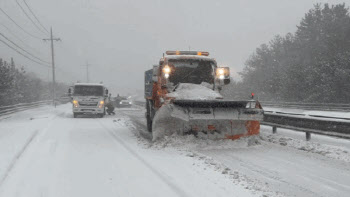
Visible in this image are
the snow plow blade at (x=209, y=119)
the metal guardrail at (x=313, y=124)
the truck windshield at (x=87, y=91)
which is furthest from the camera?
the truck windshield at (x=87, y=91)

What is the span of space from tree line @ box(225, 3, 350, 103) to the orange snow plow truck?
2970 centimetres

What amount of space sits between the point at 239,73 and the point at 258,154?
6753 centimetres

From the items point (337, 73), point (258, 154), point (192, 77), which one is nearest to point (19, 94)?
point (337, 73)

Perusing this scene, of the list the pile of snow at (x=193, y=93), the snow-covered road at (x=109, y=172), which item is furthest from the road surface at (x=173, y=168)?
the pile of snow at (x=193, y=93)

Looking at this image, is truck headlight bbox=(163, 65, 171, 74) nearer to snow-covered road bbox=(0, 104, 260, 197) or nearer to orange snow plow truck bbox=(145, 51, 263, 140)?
orange snow plow truck bbox=(145, 51, 263, 140)

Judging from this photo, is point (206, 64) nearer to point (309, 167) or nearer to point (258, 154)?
point (258, 154)

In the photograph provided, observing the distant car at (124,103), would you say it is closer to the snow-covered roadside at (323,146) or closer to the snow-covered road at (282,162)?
the snow-covered roadside at (323,146)

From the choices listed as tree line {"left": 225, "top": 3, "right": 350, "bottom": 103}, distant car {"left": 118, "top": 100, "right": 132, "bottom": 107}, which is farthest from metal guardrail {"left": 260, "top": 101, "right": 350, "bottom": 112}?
distant car {"left": 118, "top": 100, "right": 132, "bottom": 107}

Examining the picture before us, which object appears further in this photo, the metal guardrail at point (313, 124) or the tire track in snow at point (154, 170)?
Answer: the metal guardrail at point (313, 124)

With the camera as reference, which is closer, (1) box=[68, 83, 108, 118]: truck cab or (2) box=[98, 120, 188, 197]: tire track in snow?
(2) box=[98, 120, 188, 197]: tire track in snow

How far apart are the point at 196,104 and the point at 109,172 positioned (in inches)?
134

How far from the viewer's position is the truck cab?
22.4m

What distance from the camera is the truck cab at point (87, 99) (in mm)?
22438

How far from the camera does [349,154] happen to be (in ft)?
28.1
